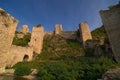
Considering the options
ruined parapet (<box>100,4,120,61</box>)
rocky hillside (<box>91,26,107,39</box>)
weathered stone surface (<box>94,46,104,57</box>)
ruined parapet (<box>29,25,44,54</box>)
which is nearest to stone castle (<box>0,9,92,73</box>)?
ruined parapet (<box>29,25,44,54</box>)

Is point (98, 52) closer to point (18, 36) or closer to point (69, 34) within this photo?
point (69, 34)

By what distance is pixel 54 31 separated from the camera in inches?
1706

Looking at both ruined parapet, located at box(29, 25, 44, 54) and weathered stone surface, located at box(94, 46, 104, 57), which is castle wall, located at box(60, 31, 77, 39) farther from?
weathered stone surface, located at box(94, 46, 104, 57)

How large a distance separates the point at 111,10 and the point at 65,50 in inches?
555

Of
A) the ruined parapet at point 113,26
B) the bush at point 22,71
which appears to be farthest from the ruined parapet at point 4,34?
the ruined parapet at point 113,26

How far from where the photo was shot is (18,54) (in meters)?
22.4

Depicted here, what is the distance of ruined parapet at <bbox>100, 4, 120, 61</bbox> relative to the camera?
17255mm

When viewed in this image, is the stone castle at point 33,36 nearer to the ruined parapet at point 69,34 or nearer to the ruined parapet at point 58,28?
the ruined parapet at point 69,34

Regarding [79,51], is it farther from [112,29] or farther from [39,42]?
[112,29]

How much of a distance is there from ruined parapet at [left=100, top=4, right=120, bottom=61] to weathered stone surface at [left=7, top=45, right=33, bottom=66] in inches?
559

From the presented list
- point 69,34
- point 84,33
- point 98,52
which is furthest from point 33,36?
point 98,52

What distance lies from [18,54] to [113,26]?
15.2 metres

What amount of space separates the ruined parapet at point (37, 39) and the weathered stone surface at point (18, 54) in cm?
278

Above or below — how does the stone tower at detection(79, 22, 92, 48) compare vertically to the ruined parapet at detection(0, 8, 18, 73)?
above
